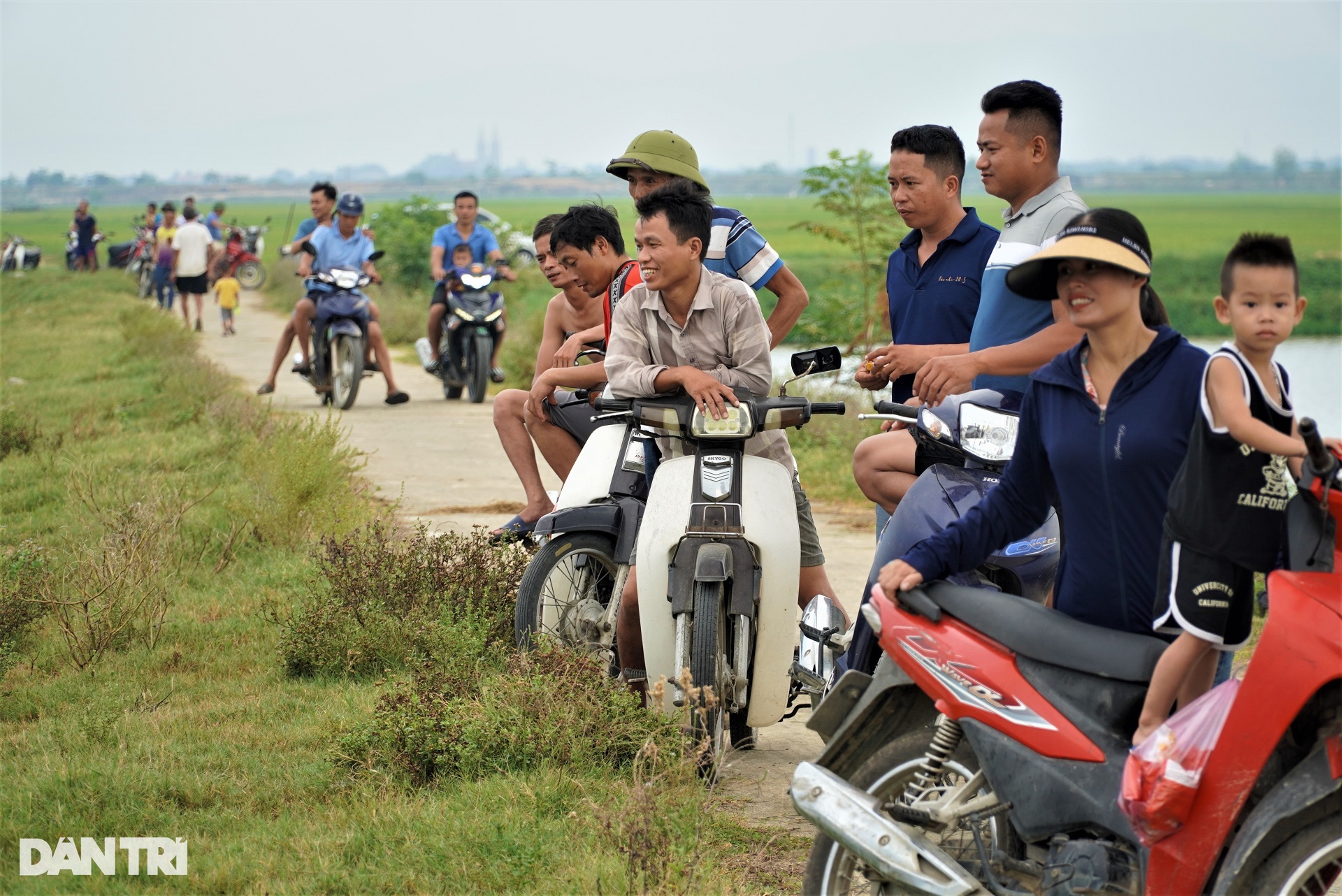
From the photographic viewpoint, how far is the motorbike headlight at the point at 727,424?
4344 millimetres

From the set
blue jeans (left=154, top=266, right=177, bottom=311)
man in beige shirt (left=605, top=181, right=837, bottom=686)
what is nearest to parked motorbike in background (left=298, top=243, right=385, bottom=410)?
man in beige shirt (left=605, top=181, right=837, bottom=686)

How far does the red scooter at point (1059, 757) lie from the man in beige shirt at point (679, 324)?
145cm

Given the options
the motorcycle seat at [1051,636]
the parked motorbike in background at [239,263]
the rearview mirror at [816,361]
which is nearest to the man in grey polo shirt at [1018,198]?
the rearview mirror at [816,361]

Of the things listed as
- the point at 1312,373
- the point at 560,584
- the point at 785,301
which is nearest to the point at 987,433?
the point at 560,584

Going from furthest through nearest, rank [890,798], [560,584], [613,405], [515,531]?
[515,531]
[560,584]
[613,405]
[890,798]

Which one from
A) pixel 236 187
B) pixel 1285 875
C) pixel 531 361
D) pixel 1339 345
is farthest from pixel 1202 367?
pixel 236 187

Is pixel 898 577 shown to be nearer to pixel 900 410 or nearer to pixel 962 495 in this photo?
pixel 962 495

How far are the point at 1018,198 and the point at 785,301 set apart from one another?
1646mm

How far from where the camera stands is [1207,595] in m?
2.74

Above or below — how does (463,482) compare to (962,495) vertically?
below

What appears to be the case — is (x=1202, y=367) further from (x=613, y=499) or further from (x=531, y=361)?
(x=531, y=361)

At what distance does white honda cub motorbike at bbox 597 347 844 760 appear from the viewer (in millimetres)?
4270

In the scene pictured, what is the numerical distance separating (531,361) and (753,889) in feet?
43.6

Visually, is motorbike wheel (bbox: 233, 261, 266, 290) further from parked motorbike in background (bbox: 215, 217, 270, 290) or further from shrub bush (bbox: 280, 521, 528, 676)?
shrub bush (bbox: 280, 521, 528, 676)
